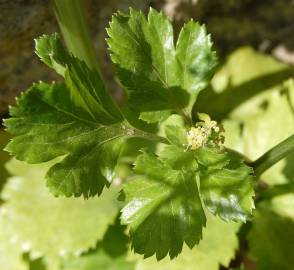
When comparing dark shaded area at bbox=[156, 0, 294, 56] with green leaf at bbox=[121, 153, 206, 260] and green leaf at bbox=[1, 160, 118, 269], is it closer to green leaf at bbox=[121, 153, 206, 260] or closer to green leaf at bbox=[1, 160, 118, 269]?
green leaf at bbox=[1, 160, 118, 269]

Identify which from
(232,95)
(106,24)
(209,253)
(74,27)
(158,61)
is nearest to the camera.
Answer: (158,61)

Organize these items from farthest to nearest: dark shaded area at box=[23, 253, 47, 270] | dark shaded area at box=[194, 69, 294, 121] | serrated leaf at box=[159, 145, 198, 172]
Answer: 1. dark shaded area at box=[194, 69, 294, 121]
2. dark shaded area at box=[23, 253, 47, 270]
3. serrated leaf at box=[159, 145, 198, 172]

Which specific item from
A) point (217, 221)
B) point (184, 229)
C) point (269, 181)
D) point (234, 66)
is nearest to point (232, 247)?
point (217, 221)

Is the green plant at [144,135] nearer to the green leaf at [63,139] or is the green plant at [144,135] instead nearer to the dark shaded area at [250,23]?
the green leaf at [63,139]

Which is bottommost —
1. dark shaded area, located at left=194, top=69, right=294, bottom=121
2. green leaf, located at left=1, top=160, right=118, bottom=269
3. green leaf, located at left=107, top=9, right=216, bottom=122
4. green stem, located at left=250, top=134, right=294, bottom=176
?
dark shaded area, located at left=194, top=69, right=294, bottom=121

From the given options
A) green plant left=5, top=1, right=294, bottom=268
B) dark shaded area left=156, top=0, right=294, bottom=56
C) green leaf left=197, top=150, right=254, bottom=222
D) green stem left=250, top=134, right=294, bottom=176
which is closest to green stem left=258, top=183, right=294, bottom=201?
green stem left=250, top=134, right=294, bottom=176

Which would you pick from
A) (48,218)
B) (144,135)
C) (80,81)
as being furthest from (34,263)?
(80,81)

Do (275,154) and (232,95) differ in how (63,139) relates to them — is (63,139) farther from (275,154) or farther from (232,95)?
(232,95)

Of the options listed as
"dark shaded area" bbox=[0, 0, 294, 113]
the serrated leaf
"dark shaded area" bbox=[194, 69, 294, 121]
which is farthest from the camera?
"dark shaded area" bbox=[194, 69, 294, 121]
